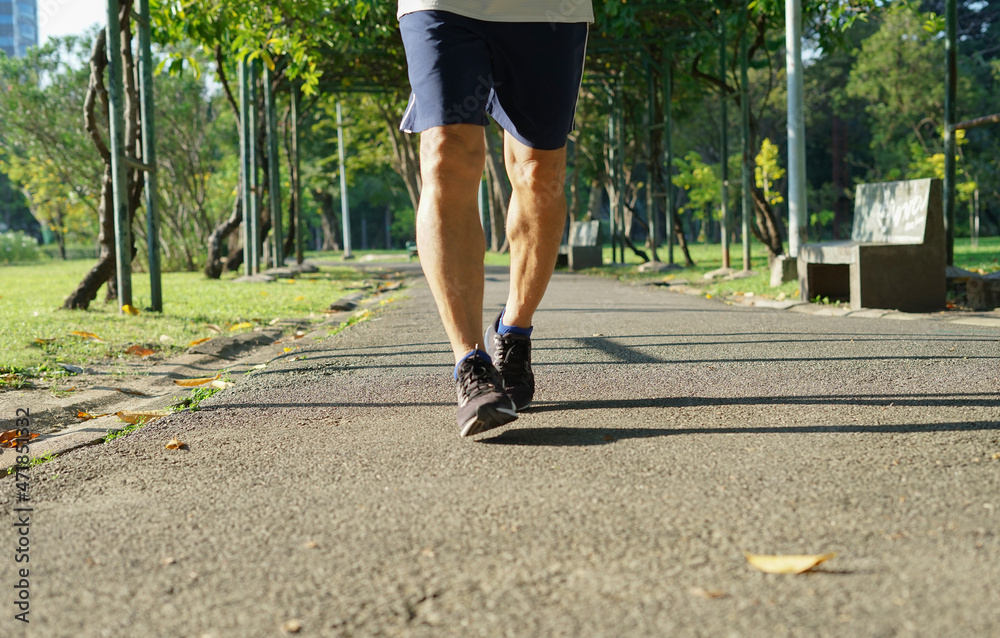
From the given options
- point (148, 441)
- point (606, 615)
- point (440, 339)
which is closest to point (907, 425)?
point (606, 615)

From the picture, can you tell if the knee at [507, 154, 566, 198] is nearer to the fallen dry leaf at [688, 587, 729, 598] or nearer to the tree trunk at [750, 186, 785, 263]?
the fallen dry leaf at [688, 587, 729, 598]

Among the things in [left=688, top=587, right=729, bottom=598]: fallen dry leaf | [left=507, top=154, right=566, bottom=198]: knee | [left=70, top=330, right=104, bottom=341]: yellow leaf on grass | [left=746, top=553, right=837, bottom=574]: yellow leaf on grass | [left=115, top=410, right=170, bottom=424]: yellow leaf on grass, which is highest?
[left=507, top=154, right=566, bottom=198]: knee

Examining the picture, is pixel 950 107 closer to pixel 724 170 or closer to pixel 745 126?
pixel 745 126

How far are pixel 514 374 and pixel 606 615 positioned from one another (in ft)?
5.04

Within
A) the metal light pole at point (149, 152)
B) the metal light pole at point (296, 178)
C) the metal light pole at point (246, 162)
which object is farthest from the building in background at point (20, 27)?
the metal light pole at point (296, 178)

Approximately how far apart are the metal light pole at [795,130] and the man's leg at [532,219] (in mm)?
6718

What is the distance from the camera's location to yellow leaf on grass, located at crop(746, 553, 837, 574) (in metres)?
1.40

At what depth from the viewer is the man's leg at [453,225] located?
2590 mm

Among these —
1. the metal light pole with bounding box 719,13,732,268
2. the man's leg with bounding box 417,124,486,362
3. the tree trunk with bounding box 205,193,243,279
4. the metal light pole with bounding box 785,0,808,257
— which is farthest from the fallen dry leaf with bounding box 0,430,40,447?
the tree trunk with bounding box 205,193,243,279

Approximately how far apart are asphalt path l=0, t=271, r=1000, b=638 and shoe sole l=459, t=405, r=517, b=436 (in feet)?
0.16

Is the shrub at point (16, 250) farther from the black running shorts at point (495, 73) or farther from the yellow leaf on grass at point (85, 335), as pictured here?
the black running shorts at point (495, 73)

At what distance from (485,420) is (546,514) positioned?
600mm

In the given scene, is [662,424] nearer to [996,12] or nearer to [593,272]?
[593,272]

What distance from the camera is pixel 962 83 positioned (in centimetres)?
3250
